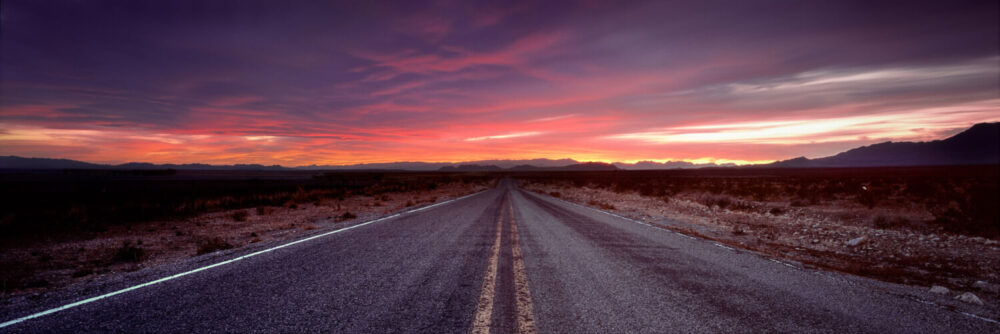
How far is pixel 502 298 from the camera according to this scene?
15.1ft

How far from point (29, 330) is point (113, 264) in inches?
183

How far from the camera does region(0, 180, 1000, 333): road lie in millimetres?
3838

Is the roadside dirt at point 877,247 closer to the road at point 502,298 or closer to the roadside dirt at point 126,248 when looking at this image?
the road at point 502,298

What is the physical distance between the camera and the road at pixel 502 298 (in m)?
3.84

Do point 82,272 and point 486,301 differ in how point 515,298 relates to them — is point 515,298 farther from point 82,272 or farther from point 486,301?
point 82,272

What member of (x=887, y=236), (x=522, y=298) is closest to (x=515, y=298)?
(x=522, y=298)

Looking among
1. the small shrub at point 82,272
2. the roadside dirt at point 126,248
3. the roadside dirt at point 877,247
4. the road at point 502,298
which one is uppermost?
the road at point 502,298

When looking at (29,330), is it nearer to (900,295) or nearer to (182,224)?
(900,295)

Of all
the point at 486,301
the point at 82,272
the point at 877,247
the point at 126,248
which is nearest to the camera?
the point at 486,301

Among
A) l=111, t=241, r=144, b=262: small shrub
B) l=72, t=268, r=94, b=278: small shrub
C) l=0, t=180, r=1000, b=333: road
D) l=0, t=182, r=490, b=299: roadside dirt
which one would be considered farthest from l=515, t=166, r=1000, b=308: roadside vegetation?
l=111, t=241, r=144, b=262: small shrub

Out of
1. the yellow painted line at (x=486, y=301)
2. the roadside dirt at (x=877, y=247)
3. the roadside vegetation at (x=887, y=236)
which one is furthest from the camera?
the roadside vegetation at (x=887, y=236)

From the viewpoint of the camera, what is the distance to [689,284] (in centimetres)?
529

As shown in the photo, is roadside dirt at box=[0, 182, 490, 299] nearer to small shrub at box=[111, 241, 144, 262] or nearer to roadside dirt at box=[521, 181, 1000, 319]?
small shrub at box=[111, 241, 144, 262]

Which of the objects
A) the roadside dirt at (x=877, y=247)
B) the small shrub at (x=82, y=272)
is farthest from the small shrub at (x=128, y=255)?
the roadside dirt at (x=877, y=247)
